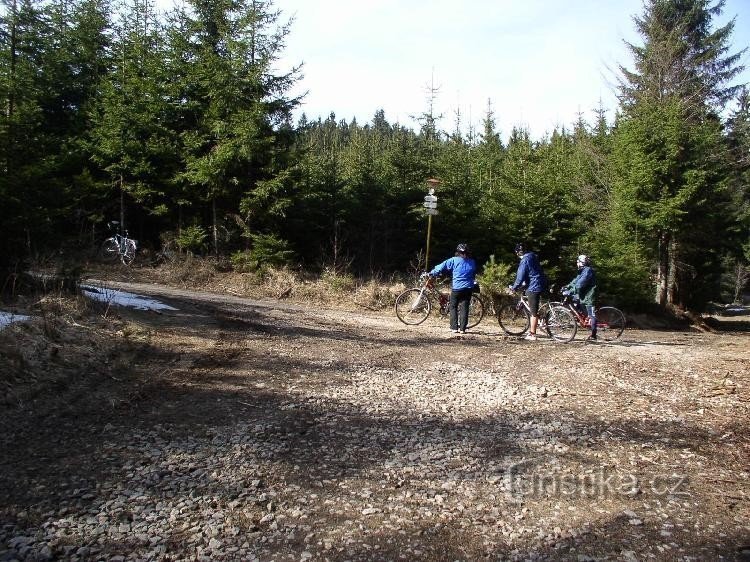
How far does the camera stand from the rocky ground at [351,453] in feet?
11.4

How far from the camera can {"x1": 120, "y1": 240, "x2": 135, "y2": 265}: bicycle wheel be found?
1919 centimetres

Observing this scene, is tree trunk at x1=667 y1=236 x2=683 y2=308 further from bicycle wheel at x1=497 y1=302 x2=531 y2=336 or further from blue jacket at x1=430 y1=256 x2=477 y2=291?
blue jacket at x1=430 y1=256 x2=477 y2=291

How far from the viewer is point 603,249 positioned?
1838 centimetres

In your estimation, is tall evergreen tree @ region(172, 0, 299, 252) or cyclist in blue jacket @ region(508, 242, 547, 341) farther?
tall evergreen tree @ region(172, 0, 299, 252)

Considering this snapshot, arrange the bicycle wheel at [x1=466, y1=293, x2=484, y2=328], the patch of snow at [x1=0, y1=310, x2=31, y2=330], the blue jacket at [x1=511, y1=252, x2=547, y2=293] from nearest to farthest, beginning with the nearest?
the patch of snow at [x1=0, y1=310, x2=31, y2=330] → the blue jacket at [x1=511, y1=252, x2=547, y2=293] → the bicycle wheel at [x1=466, y1=293, x2=484, y2=328]

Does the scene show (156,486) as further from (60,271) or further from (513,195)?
(513,195)

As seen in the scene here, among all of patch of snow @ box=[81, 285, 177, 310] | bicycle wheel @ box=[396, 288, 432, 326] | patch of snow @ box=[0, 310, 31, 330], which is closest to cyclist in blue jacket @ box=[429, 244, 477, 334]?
bicycle wheel @ box=[396, 288, 432, 326]

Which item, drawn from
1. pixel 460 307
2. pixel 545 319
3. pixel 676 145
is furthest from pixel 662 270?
pixel 460 307

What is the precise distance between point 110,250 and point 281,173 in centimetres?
760

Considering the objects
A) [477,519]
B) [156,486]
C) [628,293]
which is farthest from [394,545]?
[628,293]

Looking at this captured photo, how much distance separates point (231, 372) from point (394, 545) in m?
4.53

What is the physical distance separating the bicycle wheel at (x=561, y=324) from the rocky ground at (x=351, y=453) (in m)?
2.93

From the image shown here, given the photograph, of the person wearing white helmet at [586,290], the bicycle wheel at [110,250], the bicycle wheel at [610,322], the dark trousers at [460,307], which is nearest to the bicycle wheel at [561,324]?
the person wearing white helmet at [586,290]

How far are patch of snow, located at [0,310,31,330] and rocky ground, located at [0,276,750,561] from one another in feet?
0.84
